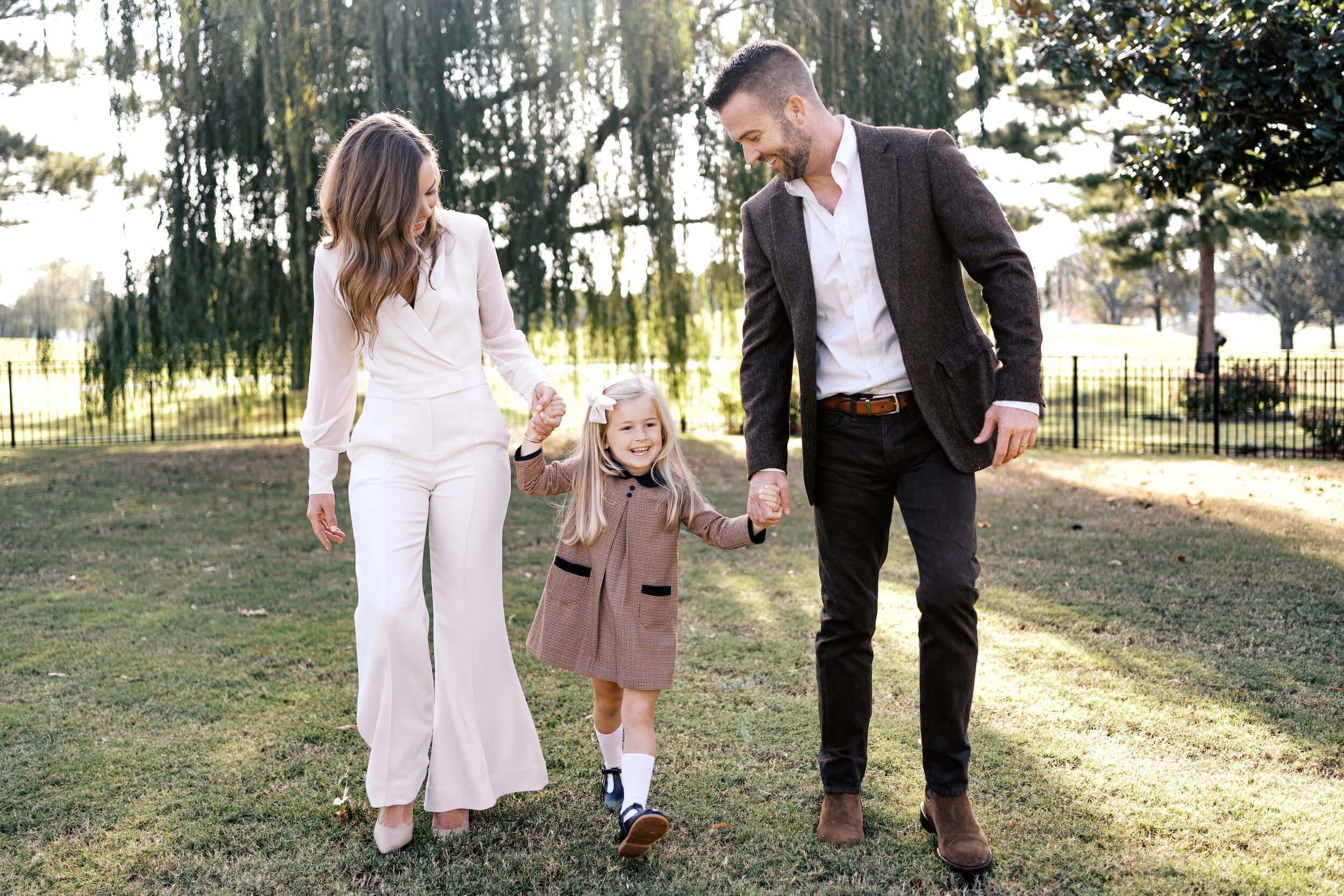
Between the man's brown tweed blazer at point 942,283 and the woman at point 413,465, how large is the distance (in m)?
1.04

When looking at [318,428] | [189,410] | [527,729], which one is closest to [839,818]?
[527,729]

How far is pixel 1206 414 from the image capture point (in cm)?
1914

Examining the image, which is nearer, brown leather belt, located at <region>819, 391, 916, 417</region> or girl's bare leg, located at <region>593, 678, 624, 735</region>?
brown leather belt, located at <region>819, 391, 916, 417</region>

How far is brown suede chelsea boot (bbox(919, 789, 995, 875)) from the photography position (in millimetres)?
2871

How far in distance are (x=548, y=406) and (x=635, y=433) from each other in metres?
0.31

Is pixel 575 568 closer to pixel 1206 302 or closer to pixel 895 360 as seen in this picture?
pixel 895 360

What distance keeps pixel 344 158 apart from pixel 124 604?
4517 millimetres

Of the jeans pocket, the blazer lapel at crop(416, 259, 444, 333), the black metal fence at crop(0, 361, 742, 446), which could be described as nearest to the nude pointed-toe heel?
the blazer lapel at crop(416, 259, 444, 333)

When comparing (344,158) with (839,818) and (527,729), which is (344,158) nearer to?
(527,729)

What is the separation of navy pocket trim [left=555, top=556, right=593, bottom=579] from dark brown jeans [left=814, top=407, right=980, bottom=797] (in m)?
0.74

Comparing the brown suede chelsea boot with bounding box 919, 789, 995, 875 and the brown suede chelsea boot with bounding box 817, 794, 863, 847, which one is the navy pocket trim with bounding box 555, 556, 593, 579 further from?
the brown suede chelsea boot with bounding box 919, 789, 995, 875

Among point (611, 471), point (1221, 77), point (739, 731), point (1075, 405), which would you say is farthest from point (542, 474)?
point (1075, 405)

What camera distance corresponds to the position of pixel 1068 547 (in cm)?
754

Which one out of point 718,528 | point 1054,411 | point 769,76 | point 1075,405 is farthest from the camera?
point 1054,411
